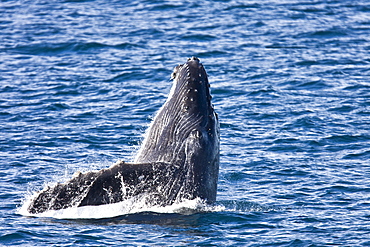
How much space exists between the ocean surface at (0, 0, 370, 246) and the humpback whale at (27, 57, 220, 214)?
476mm

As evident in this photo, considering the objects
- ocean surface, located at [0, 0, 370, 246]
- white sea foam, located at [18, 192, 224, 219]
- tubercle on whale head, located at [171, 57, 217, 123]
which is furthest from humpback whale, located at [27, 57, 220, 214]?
ocean surface, located at [0, 0, 370, 246]

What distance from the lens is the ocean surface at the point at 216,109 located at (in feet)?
48.5

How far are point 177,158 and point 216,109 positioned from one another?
35.9 ft

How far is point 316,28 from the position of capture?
1382 inches

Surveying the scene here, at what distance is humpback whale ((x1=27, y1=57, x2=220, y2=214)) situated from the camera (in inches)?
545

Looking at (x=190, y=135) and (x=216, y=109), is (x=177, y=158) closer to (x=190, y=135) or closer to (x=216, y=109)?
(x=190, y=135)

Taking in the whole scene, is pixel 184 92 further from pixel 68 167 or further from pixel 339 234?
pixel 68 167

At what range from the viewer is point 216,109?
84.4ft

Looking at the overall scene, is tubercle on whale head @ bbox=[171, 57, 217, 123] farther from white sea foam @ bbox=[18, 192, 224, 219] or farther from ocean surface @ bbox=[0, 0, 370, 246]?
ocean surface @ bbox=[0, 0, 370, 246]

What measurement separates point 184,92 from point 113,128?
853 centimetres

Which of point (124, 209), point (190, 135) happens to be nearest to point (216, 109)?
point (190, 135)

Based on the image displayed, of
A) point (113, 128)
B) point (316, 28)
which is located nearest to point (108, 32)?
point (316, 28)

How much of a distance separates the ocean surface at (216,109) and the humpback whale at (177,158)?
18.7 inches

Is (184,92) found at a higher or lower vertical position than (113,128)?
higher
